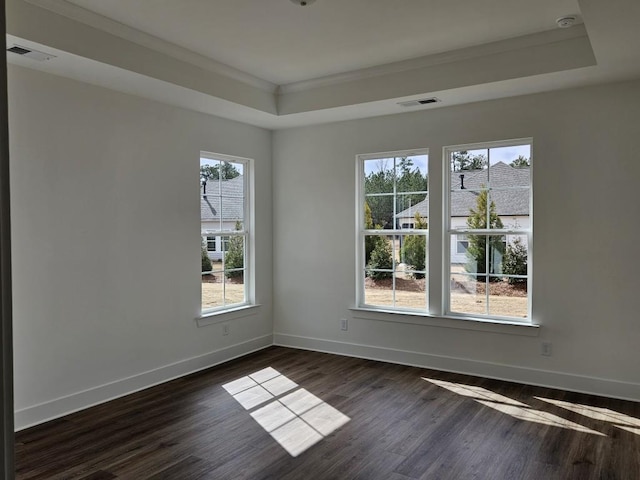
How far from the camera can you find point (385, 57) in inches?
170

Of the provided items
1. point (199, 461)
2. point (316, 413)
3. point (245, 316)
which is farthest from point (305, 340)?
point (199, 461)

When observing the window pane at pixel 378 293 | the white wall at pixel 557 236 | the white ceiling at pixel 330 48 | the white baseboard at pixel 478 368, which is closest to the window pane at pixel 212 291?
the white baseboard at pixel 478 368

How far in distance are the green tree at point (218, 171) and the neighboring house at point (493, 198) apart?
2.00 m

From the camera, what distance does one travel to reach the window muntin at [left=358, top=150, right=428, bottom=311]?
5184mm

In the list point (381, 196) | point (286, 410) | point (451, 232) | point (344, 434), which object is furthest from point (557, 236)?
point (286, 410)

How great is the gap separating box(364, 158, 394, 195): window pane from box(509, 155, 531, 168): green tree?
1242 mm

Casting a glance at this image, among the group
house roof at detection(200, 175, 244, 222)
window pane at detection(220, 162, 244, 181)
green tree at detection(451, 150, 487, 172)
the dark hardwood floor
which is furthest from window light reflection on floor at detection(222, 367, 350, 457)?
green tree at detection(451, 150, 487, 172)

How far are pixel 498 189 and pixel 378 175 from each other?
4.19 ft

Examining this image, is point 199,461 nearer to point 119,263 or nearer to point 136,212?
point 119,263

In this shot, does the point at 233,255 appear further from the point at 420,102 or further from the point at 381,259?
the point at 420,102

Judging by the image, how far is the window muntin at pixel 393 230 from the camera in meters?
5.18

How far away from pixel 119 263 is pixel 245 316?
176cm

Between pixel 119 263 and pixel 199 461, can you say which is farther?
pixel 119 263

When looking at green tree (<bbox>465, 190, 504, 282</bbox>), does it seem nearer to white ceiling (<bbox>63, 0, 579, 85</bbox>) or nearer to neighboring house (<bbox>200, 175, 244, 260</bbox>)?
white ceiling (<bbox>63, 0, 579, 85</bbox>)
